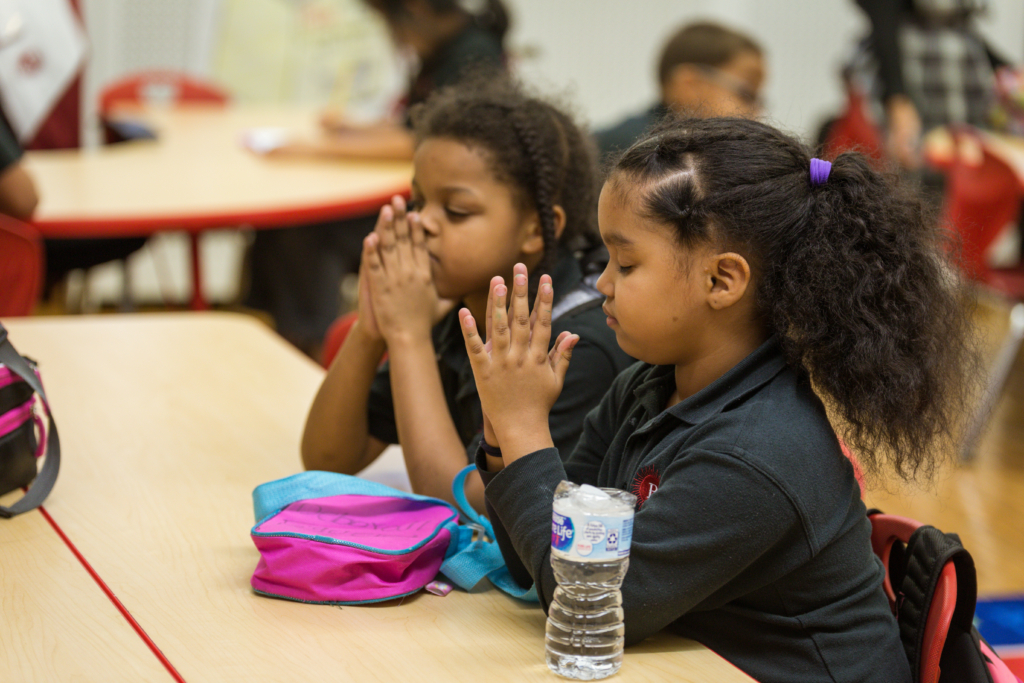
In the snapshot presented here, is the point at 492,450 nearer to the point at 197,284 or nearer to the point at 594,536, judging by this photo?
the point at 594,536

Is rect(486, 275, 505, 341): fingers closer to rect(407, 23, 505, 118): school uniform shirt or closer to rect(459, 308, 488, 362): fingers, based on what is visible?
rect(459, 308, 488, 362): fingers

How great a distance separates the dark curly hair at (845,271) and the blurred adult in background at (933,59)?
3.73 metres

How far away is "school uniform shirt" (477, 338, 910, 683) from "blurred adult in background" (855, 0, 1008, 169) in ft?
12.6

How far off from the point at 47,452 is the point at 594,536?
2.46ft

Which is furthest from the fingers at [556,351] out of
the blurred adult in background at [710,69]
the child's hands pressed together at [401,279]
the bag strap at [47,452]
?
the blurred adult in background at [710,69]

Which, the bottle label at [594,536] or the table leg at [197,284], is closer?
the bottle label at [594,536]

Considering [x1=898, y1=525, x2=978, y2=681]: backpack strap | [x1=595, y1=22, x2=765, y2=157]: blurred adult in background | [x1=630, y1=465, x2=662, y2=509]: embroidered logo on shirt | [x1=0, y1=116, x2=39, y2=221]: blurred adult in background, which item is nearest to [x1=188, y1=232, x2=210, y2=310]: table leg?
[x1=0, y1=116, x2=39, y2=221]: blurred adult in background

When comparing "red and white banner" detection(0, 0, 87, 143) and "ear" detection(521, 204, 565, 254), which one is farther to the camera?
"red and white banner" detection(0, 0, 87, 143)

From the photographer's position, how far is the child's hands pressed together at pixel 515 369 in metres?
0.97

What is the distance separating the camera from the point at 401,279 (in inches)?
54.1

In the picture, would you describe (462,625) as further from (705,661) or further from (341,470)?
(341,470)

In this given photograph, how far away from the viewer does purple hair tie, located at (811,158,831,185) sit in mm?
994

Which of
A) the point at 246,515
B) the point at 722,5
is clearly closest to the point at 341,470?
the point at 246,515

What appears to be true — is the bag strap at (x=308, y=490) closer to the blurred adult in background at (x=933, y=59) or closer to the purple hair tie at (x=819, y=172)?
the purple hair tie at (x=819, y=172)
